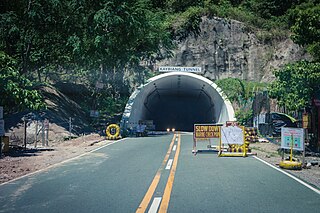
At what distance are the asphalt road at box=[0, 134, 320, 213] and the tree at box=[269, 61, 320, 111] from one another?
19.3 ft

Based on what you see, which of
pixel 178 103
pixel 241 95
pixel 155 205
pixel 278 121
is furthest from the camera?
pixel 178 103

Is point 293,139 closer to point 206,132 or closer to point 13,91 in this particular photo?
point 206,132

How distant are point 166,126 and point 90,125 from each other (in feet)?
60.6

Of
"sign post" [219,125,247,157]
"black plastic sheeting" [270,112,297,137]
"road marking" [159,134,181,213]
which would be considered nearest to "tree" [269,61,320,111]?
"sign post" [219,125,247,157]

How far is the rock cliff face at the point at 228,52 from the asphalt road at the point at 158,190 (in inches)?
1086

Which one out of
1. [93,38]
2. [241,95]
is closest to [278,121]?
[241,95]

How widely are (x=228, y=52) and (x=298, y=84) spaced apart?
76.3 ft

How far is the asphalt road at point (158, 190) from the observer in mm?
5875

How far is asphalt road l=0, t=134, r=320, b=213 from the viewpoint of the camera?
5.88 m

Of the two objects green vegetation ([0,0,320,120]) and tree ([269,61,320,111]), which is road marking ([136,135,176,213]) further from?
tree ([269,61,320,111])

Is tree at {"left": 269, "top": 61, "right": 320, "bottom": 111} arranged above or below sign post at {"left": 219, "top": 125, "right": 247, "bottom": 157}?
above

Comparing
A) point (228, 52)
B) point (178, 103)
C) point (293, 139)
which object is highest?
point (228, 52)

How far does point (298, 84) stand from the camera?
599 inches

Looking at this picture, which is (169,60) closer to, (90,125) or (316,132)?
(90,125)
